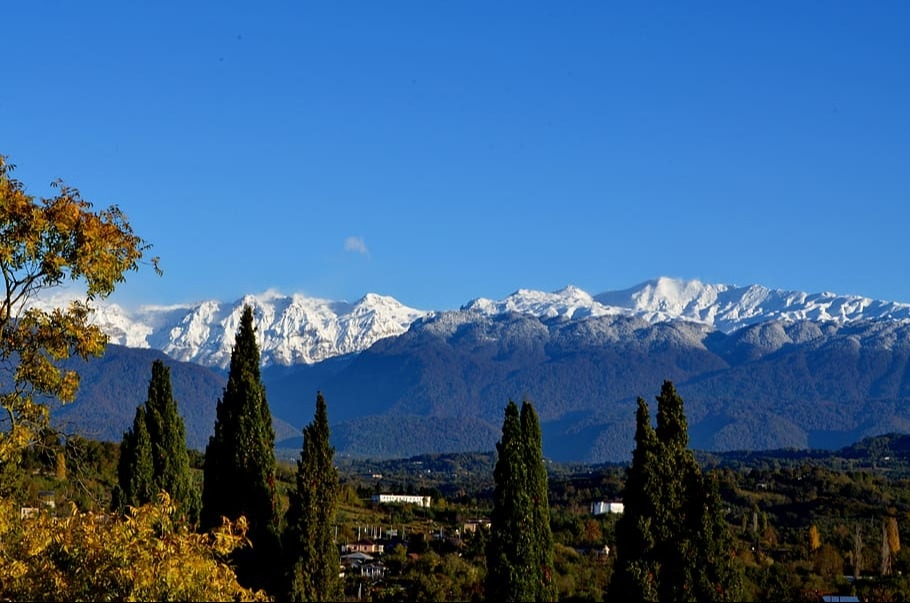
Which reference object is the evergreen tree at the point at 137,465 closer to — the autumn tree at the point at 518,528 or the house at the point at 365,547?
the autumn tree at the point at 518,528

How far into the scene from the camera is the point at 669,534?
29656 millimetres

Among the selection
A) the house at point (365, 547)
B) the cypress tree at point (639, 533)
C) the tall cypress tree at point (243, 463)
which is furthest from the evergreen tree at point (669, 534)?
the house at point (365, 547)

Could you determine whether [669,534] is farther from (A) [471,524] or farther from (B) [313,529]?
(A) [471,524]

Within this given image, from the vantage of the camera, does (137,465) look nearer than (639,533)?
No

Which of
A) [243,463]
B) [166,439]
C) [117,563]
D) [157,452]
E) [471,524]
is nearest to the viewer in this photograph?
[117,563]

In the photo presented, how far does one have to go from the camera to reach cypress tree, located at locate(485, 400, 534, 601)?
111 ft

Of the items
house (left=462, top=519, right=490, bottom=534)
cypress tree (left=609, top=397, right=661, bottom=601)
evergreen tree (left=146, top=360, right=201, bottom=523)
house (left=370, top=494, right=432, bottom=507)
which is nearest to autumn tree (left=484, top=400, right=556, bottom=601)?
cypress tree (left=609, top=397, right=661, bottom=601)

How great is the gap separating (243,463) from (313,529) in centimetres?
343

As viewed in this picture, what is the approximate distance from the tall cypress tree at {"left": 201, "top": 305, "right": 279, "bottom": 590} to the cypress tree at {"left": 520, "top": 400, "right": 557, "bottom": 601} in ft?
22.5

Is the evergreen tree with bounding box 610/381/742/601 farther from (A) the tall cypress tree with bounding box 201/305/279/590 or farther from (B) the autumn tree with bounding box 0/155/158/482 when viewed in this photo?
(B) the autumn tree with bounding box 0/155/158/482

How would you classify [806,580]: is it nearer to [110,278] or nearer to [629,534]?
[629,534]

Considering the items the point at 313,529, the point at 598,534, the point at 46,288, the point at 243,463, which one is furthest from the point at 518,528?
the point at 598,534

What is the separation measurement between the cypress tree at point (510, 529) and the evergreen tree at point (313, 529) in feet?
16.5

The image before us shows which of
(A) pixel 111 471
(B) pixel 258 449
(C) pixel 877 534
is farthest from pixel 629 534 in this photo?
(C) pixel 877 534
